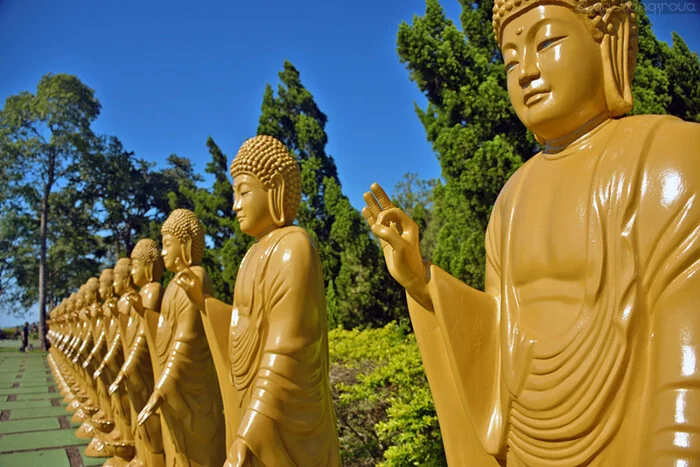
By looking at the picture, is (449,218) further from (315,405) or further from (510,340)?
(510,340)

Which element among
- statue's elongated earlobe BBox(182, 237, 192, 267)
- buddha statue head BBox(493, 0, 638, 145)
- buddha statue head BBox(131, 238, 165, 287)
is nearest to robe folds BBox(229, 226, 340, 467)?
statue's elongated earlobe BBox(182, 237, 192, 267)

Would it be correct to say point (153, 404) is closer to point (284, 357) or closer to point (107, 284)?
point (284, 357)

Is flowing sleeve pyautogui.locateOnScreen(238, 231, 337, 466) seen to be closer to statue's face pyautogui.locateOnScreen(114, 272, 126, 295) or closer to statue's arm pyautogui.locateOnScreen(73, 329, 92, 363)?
statue's face pyautogui.locateOnScreen(114, 272, 126, 295)

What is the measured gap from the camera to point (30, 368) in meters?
18.1

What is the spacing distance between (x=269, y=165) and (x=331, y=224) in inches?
327

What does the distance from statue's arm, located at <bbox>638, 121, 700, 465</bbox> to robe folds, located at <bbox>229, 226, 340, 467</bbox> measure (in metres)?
1.94

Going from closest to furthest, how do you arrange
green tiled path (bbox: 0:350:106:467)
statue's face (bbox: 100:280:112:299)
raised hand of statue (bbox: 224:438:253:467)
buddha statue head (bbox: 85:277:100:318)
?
raised hand of statue (bbox: 224:438:253:467)
green tiled path (bbox: 0:350:106:467)
statue's face (bbox: 100:280:112:299)
buddha statue head (bbox: 85:277:100:318)

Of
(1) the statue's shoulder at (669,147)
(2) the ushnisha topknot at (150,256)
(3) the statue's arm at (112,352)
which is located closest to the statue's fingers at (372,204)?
(1) the statue's shoulder at (669,147)

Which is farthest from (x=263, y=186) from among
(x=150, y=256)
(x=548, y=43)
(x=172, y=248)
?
(x=150, y=256)

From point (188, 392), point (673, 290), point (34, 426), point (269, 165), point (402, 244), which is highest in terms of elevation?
point (269, 165)

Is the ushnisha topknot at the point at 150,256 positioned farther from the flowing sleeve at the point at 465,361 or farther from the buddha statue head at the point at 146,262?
the flowing sleeve at the point at 465,361

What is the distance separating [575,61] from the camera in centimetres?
176

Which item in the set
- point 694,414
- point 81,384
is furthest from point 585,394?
point 81,384

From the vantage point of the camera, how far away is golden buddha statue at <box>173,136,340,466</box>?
2.99 metres
